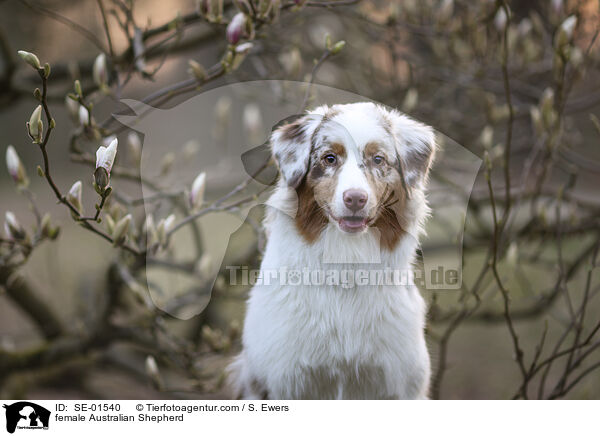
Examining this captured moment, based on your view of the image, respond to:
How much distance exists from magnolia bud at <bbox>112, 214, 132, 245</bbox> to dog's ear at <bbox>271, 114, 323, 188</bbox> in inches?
8.5

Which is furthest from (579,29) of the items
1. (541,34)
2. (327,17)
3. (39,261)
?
(39,261)

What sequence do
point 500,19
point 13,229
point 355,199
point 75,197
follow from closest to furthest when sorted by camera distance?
point 355,199 → point 75,197 → point 13,229 → point 500,19

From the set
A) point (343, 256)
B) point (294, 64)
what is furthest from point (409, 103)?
point (343, 256)

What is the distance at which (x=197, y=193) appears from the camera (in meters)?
0.69

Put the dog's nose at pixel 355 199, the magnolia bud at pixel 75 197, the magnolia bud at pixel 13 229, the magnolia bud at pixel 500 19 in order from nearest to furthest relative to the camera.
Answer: the dog's nose at pixel 355 199
the magnolia bud at pixel 75 197
the magnolia bud at pixel 13 229
the magnolia bud at pixel 500 19

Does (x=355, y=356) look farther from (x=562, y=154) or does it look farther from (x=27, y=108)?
(x=27, y=108)

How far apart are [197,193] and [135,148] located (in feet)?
0.52

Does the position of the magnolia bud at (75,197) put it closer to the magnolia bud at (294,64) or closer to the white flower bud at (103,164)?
the white flower bud at (103,164)

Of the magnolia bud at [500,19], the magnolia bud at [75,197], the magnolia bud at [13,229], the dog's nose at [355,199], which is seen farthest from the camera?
the magnolia bud at [500,19]

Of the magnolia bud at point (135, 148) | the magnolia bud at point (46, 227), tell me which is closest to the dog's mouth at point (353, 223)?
the magnolia bud at point (135, 148)

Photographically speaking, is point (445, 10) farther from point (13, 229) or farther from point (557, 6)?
point (13, 229)

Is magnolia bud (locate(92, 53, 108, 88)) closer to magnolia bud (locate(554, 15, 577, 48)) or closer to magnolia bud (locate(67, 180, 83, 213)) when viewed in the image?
magnolia bud (locate(67, 180, 83, 213))

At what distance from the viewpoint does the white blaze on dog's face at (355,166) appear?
1.82 feet
